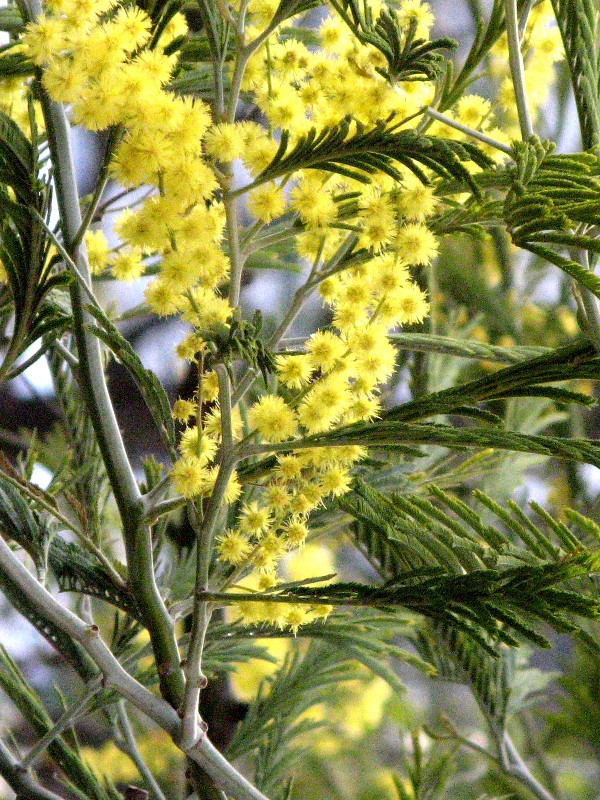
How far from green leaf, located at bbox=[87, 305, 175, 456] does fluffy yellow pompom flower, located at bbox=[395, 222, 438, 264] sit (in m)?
0.11

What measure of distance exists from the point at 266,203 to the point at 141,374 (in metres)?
0.08

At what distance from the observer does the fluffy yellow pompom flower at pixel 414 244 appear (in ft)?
1.14

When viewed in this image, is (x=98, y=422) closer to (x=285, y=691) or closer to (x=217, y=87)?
(x=217, y=87)

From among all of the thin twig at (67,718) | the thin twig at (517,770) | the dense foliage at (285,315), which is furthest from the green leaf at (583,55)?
the thin twig at (517,770)

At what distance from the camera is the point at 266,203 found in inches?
13.5

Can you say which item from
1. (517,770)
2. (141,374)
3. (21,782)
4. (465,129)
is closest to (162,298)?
(141,374)

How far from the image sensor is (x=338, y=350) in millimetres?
357

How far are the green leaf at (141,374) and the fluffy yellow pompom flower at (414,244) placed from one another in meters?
0.11

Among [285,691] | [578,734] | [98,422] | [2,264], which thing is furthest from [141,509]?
[578,734]

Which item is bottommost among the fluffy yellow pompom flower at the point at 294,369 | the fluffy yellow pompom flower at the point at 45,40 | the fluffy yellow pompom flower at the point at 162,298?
the fluffy yellow pompom flower at the point at 294,369

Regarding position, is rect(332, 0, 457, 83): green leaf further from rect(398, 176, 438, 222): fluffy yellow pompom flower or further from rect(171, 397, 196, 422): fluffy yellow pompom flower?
rect(171, 397, 196, 422): fluffy yellow pompom flower

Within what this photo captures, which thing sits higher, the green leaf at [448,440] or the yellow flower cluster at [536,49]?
the yellow flower cluster at [536,49]

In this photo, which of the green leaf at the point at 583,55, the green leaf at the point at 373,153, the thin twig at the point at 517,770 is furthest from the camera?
the thin twig at the point at 517,770

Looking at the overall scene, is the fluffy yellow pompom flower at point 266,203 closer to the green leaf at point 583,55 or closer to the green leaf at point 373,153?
the green leaf at point 373,153
